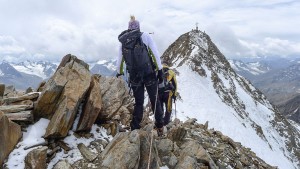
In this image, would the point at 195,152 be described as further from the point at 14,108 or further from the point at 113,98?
the point at 14,108

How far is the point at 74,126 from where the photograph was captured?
12.8 meters

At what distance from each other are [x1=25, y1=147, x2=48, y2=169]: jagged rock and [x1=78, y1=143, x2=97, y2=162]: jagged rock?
137cm

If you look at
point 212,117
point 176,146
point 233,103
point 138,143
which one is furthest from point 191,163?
point 233,103

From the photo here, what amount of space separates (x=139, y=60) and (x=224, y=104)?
180 ft

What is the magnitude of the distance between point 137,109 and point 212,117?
41.9 m

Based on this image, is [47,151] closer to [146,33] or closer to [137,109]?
[137,109]

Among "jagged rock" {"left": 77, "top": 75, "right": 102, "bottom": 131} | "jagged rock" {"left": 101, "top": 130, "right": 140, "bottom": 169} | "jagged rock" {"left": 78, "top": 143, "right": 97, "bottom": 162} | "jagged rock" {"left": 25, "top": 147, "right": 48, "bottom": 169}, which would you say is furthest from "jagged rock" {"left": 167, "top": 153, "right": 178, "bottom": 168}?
"jagged rock" {"left": 25, "top": 147, "right": 48, "bottom": 169}

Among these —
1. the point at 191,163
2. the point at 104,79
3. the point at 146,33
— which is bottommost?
the point at 191,163

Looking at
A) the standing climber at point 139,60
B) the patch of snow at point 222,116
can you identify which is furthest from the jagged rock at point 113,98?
the patch of snow at point 222,116

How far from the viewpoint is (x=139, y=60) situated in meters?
12.2

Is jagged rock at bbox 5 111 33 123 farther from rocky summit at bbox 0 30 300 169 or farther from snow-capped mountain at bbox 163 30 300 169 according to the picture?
snow-capped mountain at bbox 163 30 300 169

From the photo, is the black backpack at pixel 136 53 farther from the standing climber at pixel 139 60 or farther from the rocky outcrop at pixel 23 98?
the rocky outcrop at pixel 23 98

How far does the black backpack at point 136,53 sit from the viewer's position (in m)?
12.2

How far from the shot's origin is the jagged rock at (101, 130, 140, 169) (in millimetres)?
11031
